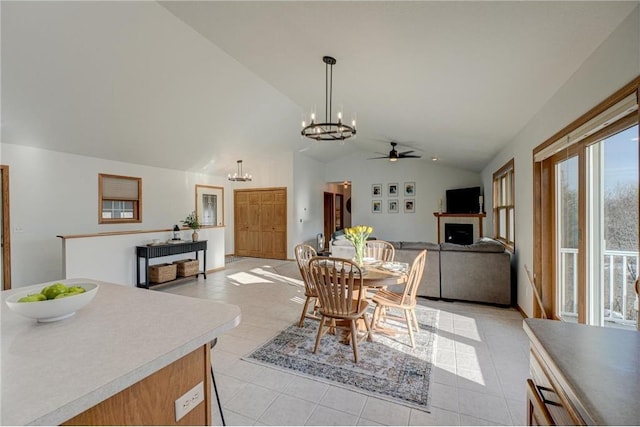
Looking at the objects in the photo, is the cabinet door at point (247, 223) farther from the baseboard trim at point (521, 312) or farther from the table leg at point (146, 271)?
the baseboard trim at point (521, 312)

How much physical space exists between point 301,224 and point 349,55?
20.0ft

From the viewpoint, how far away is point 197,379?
112cm

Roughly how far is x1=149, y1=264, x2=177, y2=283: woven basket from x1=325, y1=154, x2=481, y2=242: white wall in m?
5.79

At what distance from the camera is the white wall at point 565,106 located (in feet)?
5.38

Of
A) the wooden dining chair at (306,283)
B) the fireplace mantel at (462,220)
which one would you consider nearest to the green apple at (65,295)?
the wooden dining chair at (306,283)

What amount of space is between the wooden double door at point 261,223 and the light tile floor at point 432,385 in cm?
441

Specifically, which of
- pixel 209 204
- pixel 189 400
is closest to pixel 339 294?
pixel 189 400

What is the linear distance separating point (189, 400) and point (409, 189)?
8.48 m

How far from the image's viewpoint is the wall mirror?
7695mm

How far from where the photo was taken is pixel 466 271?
4.23 m

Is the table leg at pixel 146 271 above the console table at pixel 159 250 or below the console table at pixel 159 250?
below

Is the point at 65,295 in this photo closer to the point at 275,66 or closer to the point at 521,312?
the point at 275,66

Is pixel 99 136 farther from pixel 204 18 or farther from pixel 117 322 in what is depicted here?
pixel 117 322

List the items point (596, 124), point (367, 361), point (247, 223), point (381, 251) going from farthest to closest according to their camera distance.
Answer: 1. point (247, 223)
2. point (381, 251)
3. point (367, 361)
4. point (596, 124)
